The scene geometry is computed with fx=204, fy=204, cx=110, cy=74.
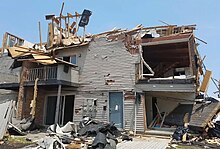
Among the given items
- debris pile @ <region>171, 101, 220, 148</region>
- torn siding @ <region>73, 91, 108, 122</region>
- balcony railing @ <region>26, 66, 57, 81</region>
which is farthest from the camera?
balcony railing @ <region>26, 66, 57, 81</region>

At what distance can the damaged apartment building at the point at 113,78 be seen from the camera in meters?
12.1

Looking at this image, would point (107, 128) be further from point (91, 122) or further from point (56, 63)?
point (56, 63)

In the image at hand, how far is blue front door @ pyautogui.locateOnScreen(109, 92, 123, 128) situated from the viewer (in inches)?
490

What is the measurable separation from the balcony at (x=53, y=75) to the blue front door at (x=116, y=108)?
2.91 m

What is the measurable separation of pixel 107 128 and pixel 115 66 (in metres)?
4.38

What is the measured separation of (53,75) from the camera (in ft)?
43.0

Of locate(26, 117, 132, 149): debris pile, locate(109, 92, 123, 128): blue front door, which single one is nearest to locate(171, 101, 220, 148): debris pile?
locate(26, 117, 132, 149): debris pile

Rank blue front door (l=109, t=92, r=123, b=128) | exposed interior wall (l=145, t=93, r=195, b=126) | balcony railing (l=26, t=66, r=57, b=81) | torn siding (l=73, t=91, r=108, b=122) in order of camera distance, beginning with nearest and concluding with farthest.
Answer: blue front door (l=109, t=92, r=123, b=128) → exposed interior wall (l=145, t=93, r=195, b=126) → torn siding (l=73, t=91, r=108, b=122) → balcony railing (l=26, t=66, r=57, b=81)

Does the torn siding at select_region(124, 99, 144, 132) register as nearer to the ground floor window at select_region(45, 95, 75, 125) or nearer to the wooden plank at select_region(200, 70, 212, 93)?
the wooden plank at select_region(200, 70, 212, 93)

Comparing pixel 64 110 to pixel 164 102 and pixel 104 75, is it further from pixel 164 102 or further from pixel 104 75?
pixel 164 102

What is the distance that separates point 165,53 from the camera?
14.6 meters

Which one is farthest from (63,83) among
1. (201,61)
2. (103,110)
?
(201,61)

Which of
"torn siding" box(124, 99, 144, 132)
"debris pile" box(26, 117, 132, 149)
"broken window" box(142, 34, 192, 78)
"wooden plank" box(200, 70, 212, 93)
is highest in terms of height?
"broken window" box(142, 34, 192, 78)

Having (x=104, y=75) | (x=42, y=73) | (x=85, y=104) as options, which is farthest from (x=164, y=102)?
(x=42, y=73)
